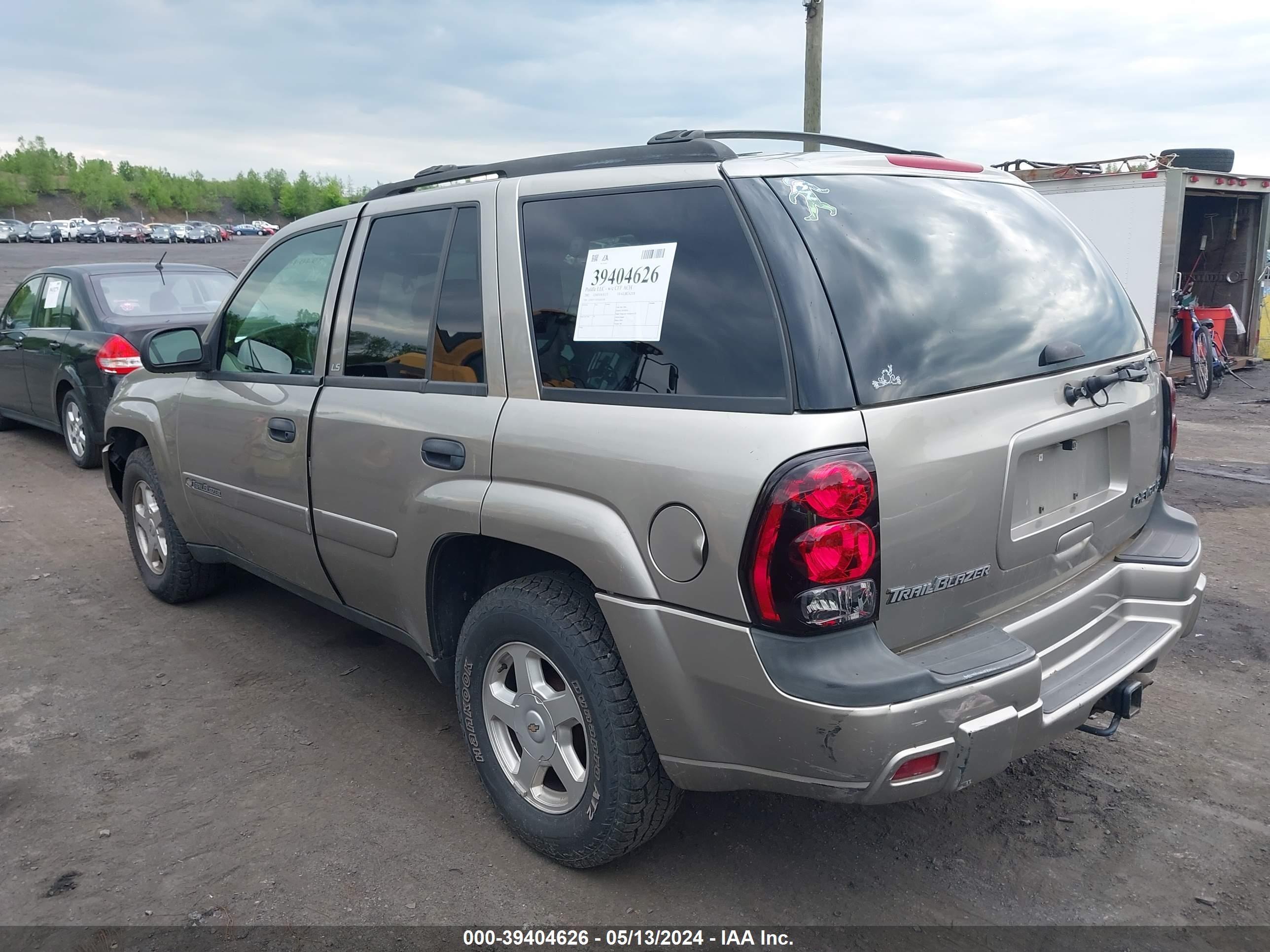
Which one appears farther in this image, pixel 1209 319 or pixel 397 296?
pixel 1209 319

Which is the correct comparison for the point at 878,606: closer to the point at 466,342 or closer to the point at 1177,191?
the point at 466,342

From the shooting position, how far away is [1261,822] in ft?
9.95

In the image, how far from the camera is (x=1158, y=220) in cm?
1142

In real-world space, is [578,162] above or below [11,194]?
below

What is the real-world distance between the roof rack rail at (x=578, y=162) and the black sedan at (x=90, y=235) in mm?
77577

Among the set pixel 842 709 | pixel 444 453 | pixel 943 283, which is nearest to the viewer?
pixel 842 709

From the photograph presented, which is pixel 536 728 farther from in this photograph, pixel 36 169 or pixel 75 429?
pixel 36 169

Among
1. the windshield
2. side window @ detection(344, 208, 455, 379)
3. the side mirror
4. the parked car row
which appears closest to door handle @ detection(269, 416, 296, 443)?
side window @ detection(344, 208, 455, 379)

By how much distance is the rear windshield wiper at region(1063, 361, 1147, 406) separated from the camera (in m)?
2.75

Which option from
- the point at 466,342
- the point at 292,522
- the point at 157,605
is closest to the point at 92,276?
the point at 157,605

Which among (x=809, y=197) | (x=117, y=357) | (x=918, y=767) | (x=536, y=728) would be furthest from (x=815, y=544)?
(x=117, y=357)

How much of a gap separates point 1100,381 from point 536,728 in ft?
6.20

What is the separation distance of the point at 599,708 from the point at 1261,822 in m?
2.09

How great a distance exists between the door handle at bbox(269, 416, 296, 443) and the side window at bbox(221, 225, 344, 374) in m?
0.20
